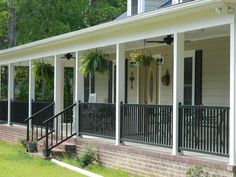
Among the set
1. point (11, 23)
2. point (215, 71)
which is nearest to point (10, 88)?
point (11, 23)

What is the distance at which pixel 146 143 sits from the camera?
1185cm

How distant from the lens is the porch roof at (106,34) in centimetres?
1011

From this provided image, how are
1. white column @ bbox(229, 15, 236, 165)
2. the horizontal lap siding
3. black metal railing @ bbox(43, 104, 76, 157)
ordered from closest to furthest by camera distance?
1. white column @ bbox(229, 15, 236, 165)
2. the horizontal lap siding
3. black metal railing @ bbox(43, 104, 76, 157)

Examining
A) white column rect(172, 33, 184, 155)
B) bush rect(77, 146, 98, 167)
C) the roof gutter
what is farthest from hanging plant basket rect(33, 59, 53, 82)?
white column rect(172, 33, 184, 155)

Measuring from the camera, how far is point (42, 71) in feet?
61.2

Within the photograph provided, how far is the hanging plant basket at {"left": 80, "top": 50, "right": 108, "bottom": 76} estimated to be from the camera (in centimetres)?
1448

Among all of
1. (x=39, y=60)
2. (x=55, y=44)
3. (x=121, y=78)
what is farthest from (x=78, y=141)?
(x=39, y=60)

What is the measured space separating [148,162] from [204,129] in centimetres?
197

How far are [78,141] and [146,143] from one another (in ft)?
11.2

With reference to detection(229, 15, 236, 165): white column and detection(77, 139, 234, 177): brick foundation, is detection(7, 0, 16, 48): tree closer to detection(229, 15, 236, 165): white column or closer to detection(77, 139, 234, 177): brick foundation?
detection(77, 139, 234, 177): brick foundation

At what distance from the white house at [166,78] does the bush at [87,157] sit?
1.88 feet

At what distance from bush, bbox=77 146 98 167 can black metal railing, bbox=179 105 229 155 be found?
3410 millimetres

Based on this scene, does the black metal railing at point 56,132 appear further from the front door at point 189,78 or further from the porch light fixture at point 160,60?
the front door at point 189,78

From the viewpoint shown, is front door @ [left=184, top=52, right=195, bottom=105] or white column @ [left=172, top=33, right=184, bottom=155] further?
front door @ [left=184, top=52, right=195, bottom=105]
